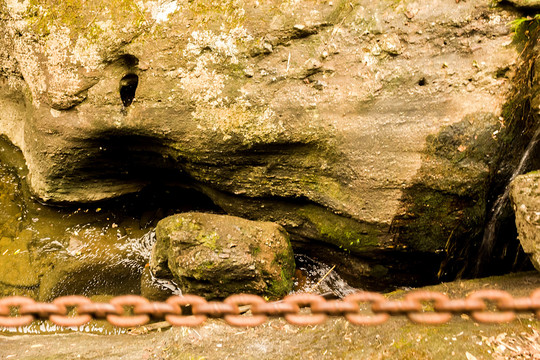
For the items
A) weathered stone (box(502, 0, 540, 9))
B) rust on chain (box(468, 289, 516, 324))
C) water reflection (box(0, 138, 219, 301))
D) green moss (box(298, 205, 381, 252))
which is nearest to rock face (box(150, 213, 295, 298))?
green moss (box(298, 205, 381, 252))

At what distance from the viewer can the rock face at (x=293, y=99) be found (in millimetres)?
2959

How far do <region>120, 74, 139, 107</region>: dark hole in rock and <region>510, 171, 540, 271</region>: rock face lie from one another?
363cm

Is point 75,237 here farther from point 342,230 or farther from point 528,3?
point 528,3

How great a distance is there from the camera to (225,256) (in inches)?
133

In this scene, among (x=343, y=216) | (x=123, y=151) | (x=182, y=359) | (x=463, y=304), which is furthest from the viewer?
(x=123, y=151)

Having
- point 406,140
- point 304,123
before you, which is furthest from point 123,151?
point 406,140

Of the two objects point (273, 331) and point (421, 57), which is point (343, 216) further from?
point (421, 57)

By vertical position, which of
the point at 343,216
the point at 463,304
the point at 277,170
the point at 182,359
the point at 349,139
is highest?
the point at 349,139

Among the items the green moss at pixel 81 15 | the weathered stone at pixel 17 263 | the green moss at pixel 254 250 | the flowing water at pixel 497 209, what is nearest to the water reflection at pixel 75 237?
the weathered stone at pixel 17 263

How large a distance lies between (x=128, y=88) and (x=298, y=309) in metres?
3.20

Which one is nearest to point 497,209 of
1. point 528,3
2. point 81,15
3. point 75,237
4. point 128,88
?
point 528,3

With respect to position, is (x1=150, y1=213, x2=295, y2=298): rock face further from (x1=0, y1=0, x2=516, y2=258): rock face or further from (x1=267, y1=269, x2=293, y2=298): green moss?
(x1=0, y1=0, x2=516, y2=258): rock face

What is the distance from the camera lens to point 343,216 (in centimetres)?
348

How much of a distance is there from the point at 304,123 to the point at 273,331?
6.02ft
